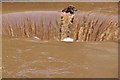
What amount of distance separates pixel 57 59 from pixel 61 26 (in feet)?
6.94

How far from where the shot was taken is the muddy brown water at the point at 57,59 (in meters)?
5.14

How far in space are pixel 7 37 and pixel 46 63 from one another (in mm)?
1736

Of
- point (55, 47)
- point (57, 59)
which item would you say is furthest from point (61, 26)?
point (57, 59)

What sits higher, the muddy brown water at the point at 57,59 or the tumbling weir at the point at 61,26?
the tumbling weir at the point at 61,26

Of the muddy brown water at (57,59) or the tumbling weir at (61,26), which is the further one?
the tumbling weir at (61,26)

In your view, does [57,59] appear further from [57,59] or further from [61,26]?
[61,26]

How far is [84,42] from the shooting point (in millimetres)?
6902

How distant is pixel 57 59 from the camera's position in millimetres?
5727

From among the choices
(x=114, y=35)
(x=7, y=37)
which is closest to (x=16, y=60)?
(x=7, y=37)

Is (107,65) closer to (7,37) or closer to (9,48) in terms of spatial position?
(9,48)

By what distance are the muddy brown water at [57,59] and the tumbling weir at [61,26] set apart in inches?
16.7

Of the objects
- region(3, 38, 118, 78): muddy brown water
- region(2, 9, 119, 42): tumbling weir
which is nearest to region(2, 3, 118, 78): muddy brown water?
region(3, 38, 118, 78): muddy brown water

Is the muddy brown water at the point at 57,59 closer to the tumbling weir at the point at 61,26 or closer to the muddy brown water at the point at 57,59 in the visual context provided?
the muddy brown water at the point at 57,59

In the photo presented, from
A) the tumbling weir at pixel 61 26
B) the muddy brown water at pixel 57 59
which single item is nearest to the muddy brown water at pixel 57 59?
the muddy brown water at pixel 57 59
